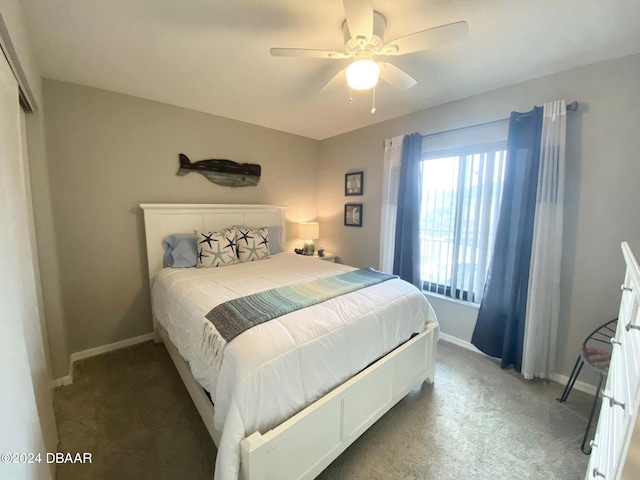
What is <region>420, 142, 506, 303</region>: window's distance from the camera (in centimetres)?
238

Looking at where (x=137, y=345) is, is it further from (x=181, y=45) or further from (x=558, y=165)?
(x=558, y=165)

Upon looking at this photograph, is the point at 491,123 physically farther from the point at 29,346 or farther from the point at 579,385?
the point at 29,346

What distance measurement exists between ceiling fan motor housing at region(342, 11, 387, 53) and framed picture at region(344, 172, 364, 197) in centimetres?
196

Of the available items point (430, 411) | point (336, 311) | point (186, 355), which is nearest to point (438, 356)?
point (430, 411)

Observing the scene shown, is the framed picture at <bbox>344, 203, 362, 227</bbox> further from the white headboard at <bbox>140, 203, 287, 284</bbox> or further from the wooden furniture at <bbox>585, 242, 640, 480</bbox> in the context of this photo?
the wooden furniture at <bbox>585, 242, 640, 480</bbox>

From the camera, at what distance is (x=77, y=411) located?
5.82ft

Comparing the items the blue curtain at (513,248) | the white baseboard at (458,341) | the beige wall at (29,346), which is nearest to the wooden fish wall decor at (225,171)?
the beige wall at (29,346)

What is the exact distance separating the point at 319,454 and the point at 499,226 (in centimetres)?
217

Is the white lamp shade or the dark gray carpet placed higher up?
the white lamp shade

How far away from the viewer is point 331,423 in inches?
A: 51.1

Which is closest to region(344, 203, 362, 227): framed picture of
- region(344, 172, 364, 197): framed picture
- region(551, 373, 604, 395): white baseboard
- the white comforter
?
region(344, 172, 364, 197): framed picture

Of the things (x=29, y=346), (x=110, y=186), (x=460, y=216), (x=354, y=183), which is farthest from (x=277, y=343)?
(x=354, y=183)

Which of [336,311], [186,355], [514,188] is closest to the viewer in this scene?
[336,311]

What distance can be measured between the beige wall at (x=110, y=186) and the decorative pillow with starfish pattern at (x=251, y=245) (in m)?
0.64
